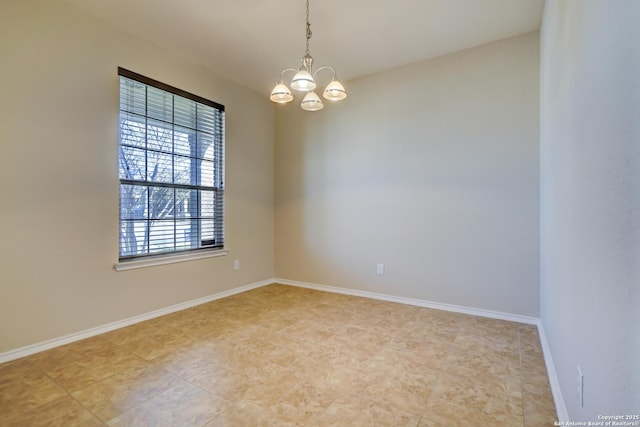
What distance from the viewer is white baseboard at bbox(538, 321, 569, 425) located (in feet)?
5.00

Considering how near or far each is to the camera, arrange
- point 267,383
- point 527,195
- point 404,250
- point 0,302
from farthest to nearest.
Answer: point 404,250, point 527,195, point 0,302, point 267,383

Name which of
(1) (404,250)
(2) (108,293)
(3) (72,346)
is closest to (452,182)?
(1) (404,250)

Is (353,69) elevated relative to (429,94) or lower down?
elevated

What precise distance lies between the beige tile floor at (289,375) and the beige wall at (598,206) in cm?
47

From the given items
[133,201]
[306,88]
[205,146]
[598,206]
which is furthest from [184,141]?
[598,206]

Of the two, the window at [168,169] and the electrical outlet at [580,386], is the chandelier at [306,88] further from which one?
the electrical outlet at [580,386]

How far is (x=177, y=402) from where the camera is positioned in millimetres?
1749

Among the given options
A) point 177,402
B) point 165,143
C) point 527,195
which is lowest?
point 177,402

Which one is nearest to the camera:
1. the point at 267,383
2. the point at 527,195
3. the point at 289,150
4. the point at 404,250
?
the point at 267,383

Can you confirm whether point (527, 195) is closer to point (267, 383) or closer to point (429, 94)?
point (429, 94)

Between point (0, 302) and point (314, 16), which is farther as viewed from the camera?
point (314, 16)

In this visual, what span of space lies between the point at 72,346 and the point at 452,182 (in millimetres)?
3830

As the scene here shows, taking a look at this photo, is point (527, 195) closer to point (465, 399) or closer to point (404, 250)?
point (404, 250)

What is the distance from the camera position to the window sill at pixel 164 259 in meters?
2.89
